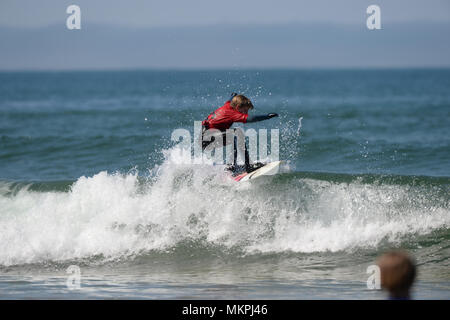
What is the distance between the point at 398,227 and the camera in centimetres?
1128

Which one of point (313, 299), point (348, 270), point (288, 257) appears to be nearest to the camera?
point (313, 299)

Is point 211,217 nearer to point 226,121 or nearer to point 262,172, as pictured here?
point 262,172

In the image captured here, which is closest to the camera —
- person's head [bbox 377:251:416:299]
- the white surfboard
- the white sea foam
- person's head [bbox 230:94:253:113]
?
person's head [bbox 377:251:416:299]

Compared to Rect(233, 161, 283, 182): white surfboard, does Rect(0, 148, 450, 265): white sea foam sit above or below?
below

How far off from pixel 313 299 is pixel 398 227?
14.4 feet

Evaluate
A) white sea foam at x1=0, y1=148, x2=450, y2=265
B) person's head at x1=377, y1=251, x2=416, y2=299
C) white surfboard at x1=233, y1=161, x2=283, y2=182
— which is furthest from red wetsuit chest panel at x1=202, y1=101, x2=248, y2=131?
person's head at x1=377, y1=251, x2=416, y2=299

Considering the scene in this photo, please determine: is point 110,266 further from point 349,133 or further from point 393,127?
point 393,127

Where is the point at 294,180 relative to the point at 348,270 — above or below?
above

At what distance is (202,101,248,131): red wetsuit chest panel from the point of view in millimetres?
10320

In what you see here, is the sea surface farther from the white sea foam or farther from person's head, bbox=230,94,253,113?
person's head, bbox=230,94,253,113

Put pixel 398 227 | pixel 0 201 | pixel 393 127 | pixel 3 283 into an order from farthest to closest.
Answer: pixel 393 127, pixel 0 201, pixel 398 227, pixel 3 283

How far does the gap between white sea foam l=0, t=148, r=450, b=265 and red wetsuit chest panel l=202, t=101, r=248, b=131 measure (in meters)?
1.41

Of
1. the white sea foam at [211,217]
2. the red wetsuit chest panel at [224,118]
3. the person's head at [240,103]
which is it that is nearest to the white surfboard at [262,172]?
the white sea foam at [211,217]

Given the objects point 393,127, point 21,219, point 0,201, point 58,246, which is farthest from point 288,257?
point 393,127
